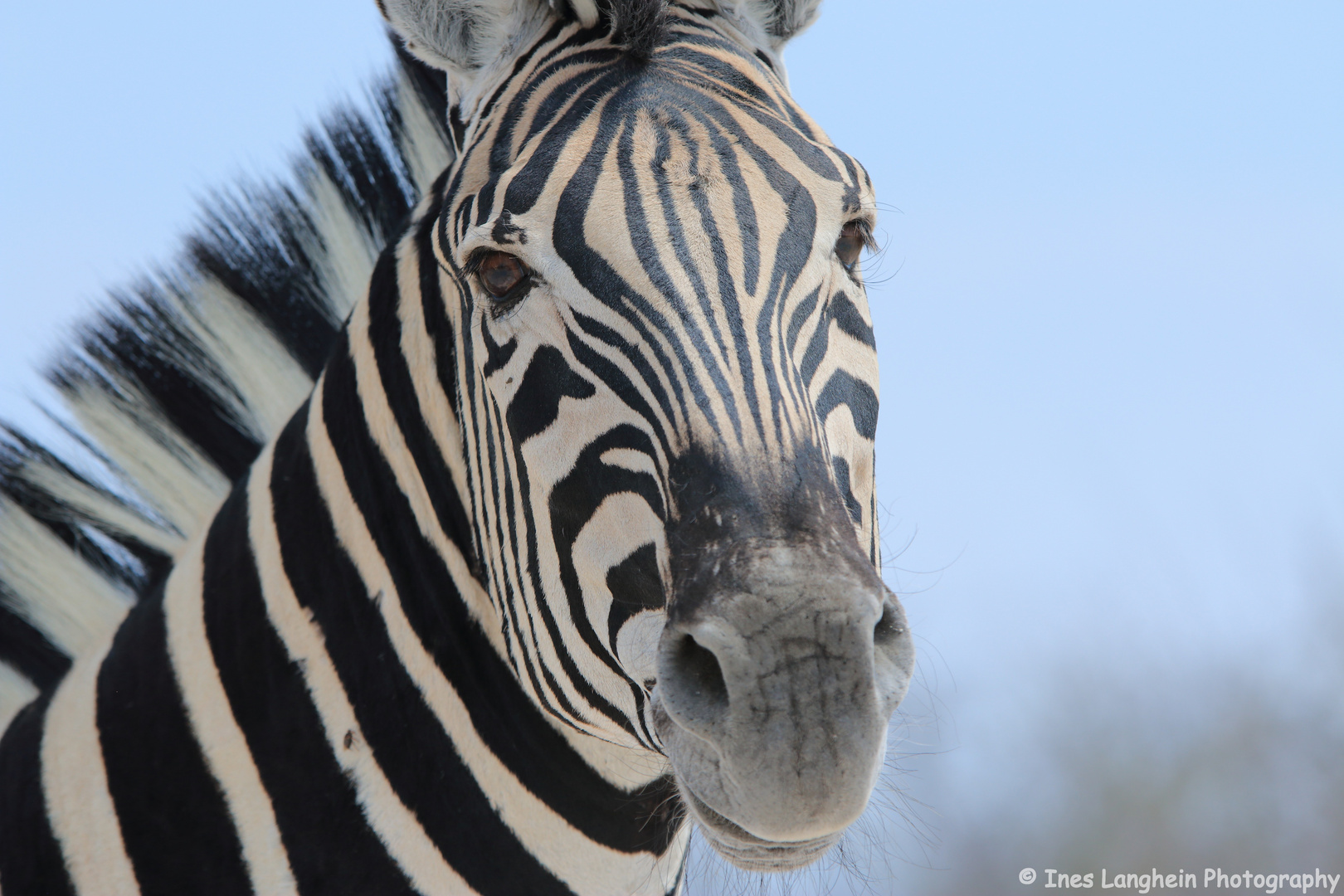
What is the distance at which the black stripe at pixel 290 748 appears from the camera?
113 inches

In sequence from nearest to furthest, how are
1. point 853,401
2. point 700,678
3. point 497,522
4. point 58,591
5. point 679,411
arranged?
point 700,678 → point 679,411 → point 853,401 → point 497,522 → point 58,591

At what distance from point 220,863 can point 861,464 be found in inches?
81.5

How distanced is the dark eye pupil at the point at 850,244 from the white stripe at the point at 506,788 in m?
1.39

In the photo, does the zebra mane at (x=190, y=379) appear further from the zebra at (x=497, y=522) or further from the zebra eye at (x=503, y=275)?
the zebra eye at (x=503, y=275)

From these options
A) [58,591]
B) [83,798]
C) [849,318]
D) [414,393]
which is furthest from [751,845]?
[58,591]

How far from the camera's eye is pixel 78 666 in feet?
11.1

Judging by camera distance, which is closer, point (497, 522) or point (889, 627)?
point (889, 627)

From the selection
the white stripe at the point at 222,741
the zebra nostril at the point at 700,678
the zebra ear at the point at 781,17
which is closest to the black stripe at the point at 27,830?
the white stripe at the point at 222,741

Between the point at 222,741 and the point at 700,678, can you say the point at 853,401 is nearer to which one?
the point at 700,678

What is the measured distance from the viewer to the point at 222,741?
3008 mm

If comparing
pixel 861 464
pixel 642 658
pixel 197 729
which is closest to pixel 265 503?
pixel 197 729

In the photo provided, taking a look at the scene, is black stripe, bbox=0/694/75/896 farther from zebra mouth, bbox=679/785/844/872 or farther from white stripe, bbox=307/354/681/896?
zebra mouth, bbox=679/785/844/872

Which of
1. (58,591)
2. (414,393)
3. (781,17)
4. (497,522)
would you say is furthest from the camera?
(58,591)

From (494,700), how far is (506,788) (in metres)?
0.25
